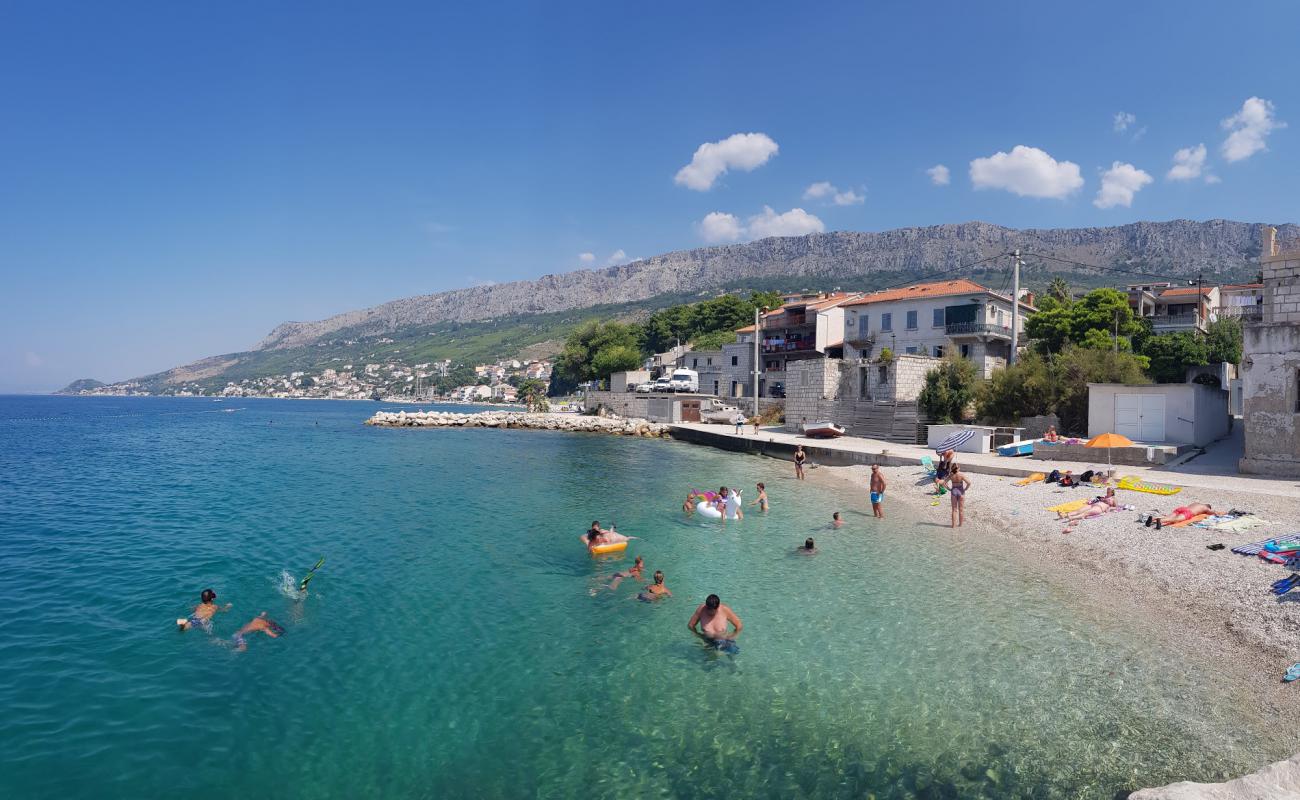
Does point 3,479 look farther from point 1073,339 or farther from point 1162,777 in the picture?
point 1073,339

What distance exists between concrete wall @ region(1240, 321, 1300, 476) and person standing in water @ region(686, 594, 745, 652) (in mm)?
20376

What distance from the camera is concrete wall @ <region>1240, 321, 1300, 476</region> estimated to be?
19812 mm

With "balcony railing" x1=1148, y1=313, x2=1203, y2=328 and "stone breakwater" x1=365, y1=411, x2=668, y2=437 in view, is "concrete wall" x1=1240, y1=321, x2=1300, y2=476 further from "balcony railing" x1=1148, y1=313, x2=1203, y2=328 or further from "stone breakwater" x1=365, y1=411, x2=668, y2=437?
"balcony railing" x1=1148, y1=313, x2=1203, y2=328

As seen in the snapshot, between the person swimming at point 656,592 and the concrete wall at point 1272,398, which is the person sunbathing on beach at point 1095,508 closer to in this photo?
the concrete wall at point 1272,398

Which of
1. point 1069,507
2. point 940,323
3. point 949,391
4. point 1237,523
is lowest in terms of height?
point 1069,507

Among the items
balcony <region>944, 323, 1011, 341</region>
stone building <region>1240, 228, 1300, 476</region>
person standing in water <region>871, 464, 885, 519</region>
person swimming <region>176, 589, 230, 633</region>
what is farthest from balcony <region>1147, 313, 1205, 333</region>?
person swimming <region>176, 589, 230, 633</region>

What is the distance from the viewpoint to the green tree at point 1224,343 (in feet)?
149

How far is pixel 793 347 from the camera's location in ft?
195

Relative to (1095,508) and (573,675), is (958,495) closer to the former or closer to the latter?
(1095,508)

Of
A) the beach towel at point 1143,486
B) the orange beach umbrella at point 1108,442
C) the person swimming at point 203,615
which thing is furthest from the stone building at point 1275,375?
the person swimming at point 203,615

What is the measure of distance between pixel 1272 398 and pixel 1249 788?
20.9m

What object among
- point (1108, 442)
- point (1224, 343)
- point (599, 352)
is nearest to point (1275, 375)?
point (1108, 442)

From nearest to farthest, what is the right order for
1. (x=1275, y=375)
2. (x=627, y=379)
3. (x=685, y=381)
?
(x=1275, y=375), (x=685, y=381), (x=627, y=379)

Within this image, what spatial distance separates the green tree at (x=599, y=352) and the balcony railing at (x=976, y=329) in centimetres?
4417
